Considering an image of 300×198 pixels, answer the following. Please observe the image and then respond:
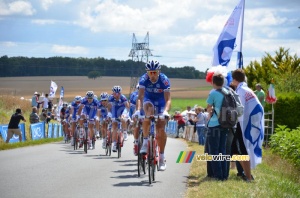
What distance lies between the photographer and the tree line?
9700cm

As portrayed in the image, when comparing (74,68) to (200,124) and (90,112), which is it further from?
(90,112)

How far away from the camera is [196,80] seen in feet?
366

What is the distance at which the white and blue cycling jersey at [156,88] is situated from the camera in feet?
46.3

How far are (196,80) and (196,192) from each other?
328 feet

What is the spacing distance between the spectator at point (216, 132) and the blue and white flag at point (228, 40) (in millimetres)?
4163

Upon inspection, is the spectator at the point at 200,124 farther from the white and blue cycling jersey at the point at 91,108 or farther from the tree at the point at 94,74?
the tree at the point at 94,74

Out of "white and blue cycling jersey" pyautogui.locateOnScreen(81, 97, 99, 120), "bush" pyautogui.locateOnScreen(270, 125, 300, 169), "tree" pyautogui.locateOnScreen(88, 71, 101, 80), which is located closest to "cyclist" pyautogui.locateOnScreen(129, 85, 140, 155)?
"white and blue cycling jersey" pyautogui.locateOnScreen(81, 97, 99, 120)

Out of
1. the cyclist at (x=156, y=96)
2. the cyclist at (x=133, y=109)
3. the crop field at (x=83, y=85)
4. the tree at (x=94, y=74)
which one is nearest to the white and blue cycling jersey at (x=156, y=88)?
the cyclist at (x=156, y=96)

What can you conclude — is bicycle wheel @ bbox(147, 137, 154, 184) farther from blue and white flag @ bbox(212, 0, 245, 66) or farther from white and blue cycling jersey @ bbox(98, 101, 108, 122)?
white and blue cycling jersey @ bbox(98, 101, 108, 122)

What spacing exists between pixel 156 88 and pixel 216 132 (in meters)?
1.87

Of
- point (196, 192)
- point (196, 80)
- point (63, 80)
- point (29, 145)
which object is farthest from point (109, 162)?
point (196, 80)

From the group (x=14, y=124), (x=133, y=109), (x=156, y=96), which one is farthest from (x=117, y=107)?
(x=14, y=124)

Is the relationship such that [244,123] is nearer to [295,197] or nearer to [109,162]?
[295,197]

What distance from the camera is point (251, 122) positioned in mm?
13297
